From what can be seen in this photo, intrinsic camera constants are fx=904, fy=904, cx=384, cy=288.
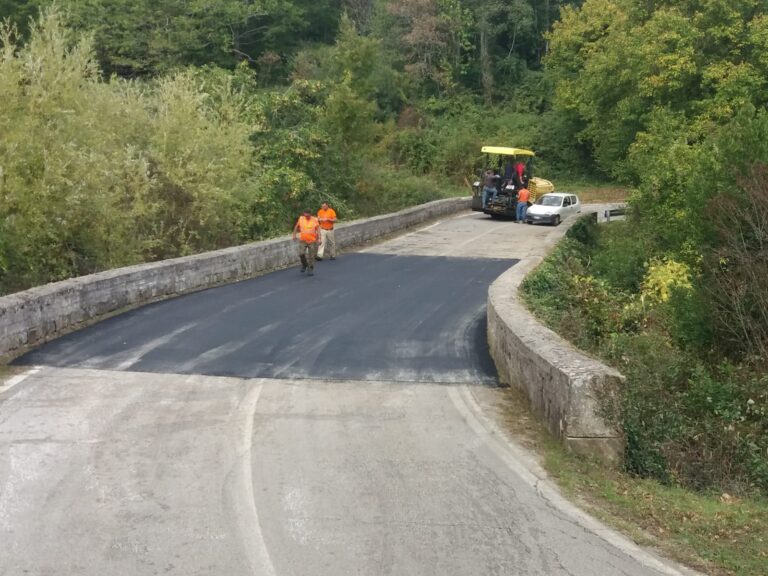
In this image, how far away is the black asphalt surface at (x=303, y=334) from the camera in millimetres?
11930

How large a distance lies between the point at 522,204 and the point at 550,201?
1.77 m

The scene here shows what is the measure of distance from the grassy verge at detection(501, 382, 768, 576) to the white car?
99.1ft

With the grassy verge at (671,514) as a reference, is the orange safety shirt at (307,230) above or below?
above

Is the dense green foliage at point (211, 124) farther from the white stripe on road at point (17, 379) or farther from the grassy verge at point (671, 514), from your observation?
the grassy verge at point (671, 514)

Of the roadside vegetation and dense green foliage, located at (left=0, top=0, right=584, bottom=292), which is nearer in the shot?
the roadside vegetation

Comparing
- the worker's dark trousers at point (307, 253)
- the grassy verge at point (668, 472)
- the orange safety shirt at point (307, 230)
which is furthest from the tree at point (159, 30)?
the grassy verge at point (668, 472)

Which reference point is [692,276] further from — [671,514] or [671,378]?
[671,514]

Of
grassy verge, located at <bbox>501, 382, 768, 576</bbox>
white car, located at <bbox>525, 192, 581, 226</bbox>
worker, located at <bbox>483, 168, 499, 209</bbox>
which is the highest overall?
grassy verge, located at <bbox>501, 382, 768, 576</bbox>

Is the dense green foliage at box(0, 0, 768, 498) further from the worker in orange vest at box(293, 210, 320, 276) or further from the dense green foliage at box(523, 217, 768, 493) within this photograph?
the worker in orange vest at box(293, 210, 320, 276)

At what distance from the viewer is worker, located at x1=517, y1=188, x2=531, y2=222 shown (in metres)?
38.7

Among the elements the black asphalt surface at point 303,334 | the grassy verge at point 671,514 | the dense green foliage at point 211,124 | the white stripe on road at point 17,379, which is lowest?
the black asphalt surface at point 303,334

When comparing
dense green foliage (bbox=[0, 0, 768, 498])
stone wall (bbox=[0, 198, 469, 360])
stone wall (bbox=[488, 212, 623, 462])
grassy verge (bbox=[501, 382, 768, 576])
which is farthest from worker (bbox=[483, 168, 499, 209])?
grassy verge (bbox=[501, 382, 768, 576])

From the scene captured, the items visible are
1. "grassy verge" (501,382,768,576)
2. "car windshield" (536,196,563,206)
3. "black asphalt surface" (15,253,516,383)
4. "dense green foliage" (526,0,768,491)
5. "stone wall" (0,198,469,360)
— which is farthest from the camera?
"car windshield" (536,196,563,206)

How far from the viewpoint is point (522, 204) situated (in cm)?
3869
